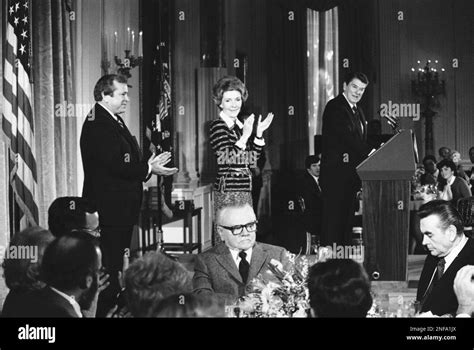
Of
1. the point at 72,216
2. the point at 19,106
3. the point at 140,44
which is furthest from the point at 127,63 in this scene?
the point at 72,216

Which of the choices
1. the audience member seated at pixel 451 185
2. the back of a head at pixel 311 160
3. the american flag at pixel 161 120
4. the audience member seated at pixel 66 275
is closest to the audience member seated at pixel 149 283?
the audience member seated at pixel 66 275

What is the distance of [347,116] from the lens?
25.3 feet

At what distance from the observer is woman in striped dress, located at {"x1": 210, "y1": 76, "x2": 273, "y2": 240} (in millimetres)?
7508

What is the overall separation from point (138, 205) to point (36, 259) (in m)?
1.37

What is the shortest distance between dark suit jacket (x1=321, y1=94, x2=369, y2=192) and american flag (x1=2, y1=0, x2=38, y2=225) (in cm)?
217

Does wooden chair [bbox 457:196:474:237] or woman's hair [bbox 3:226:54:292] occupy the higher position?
wooden chair [bbox 457:196:474:237]

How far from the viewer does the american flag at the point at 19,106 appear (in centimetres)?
756

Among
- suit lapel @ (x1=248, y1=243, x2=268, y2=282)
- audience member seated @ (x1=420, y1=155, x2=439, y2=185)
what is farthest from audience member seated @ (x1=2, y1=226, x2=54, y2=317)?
audience member seated @ (x1=420, y1=155, x2=439, y2=185)

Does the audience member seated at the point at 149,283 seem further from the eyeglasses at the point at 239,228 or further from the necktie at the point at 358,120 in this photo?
the necktie at the point at 358,120

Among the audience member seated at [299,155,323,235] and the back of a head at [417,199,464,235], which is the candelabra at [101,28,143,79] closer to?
the audience member seated at [299,155,323,235]

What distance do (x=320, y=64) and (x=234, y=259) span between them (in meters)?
2.17

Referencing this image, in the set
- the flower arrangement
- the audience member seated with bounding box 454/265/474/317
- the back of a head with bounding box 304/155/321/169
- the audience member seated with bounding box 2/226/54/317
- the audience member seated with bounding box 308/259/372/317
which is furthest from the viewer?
the back of a head with bounding box 304/155/321/169

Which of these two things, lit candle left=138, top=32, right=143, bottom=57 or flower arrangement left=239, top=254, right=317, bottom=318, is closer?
flower arrangement left=239, top=254, right=317, bottom=318
